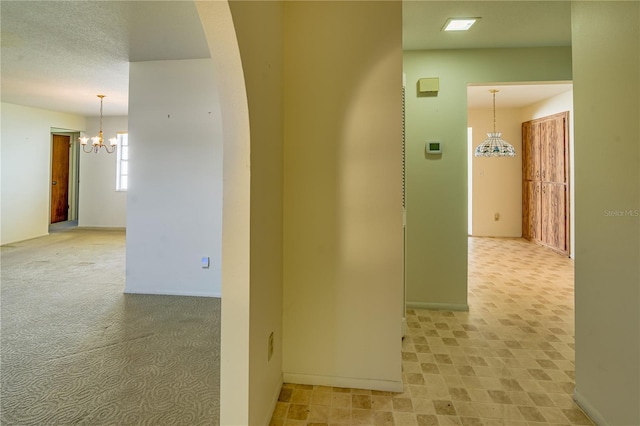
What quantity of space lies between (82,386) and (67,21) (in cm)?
308

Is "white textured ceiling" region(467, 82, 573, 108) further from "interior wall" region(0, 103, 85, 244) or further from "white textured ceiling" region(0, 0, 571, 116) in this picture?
"interior wall" region(0, 103, 85, 244)

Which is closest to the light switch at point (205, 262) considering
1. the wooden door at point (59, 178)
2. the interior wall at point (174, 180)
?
the interior wall at point (174, 180)

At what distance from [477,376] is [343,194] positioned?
1.51m

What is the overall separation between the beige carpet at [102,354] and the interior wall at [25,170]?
9.32 feet

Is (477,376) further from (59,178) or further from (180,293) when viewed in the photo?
(59,178)

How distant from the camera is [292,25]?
2158mm

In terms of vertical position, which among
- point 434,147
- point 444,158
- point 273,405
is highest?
point 434,147


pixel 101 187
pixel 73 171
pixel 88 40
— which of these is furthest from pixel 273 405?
pixel 73 171

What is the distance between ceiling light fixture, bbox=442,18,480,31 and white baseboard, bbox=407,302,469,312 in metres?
2.68

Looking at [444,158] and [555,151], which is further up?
[555,151]

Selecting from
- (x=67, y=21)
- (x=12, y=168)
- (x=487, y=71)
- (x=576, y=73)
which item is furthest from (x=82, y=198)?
(x=576, y=73)

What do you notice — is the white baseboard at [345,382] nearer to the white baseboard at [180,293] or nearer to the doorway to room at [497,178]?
the white baseboard at [180,293]

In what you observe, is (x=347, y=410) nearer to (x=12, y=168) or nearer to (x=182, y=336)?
(x=182, y=336)

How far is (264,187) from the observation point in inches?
67.8
